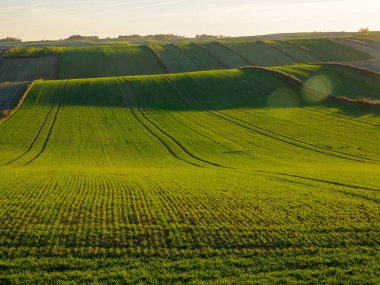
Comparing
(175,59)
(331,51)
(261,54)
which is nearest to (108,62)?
(175,59)

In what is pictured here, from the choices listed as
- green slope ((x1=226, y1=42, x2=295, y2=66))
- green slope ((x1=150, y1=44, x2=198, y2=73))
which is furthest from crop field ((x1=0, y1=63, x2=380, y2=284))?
green slope ((x1=226, y1=42, x2=295, y2=66))

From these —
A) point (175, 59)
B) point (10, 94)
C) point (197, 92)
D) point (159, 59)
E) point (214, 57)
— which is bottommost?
point (10, 94)

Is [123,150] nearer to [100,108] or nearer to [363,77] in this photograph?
[100,108]

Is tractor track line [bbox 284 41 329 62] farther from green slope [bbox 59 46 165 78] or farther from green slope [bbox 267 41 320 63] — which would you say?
green slope [bbox 59 46 165 78]

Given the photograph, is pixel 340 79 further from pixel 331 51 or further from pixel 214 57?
pixel 214 57

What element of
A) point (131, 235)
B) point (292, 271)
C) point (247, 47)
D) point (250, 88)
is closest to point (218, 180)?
point (131, 235)

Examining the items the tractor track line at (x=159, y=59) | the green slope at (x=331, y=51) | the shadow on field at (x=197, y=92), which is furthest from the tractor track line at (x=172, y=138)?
the green slope at (x=331, y=51)

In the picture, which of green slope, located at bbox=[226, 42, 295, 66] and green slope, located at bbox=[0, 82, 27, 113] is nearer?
green slope, located at bbox=[0, 82, 27, 113]

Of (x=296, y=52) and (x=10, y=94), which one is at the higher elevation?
(x=296, y=52)
